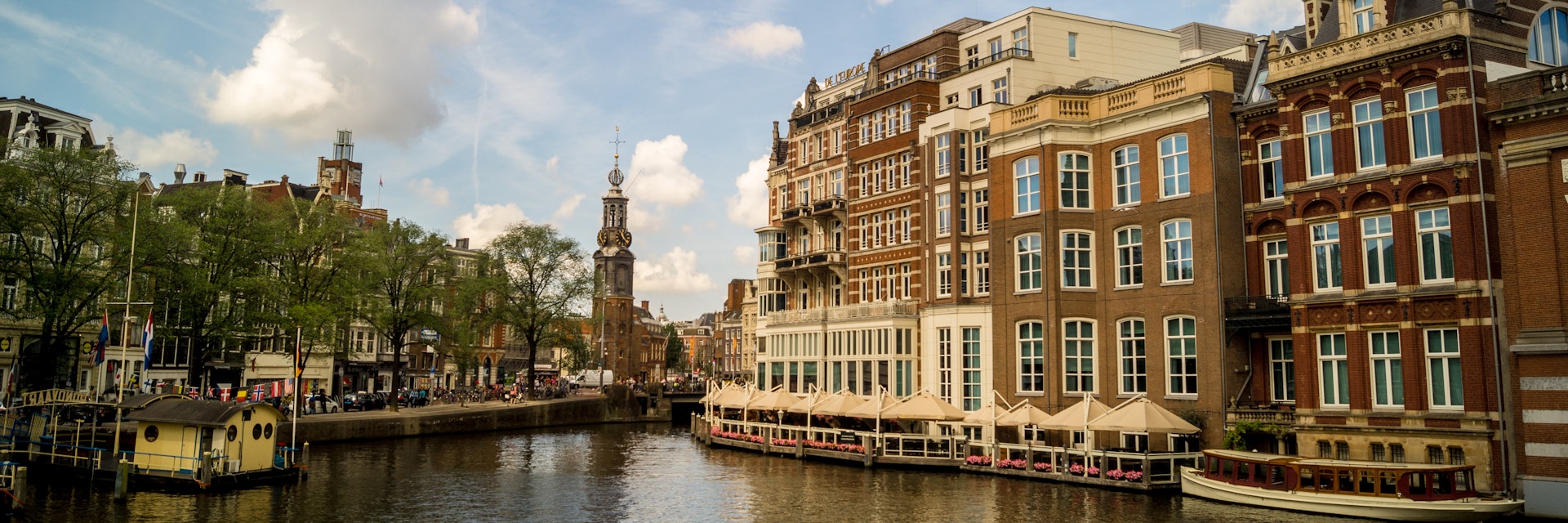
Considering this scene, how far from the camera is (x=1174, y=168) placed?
42.6m

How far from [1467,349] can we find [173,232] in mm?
56014

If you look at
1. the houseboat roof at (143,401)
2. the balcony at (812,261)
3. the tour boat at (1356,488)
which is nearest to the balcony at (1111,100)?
the tour boat at (1356,488)

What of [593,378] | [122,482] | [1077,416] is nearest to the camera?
[122,482]

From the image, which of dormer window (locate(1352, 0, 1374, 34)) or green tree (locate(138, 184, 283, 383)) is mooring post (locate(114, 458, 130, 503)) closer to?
green tree (locate(138, 184, 283, 383))

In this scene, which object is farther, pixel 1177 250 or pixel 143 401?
pixel 1177 250

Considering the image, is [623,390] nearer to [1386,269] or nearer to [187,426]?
[187,426]

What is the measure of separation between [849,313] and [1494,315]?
34105 millimetres

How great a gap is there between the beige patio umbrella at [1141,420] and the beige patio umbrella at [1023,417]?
3127 millimetres

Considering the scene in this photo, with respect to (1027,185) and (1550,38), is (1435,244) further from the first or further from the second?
(1027,185)

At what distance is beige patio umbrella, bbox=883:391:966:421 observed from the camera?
1804 inches

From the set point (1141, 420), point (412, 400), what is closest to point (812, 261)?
point (1141, 420)

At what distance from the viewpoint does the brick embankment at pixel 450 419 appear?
58.6 m

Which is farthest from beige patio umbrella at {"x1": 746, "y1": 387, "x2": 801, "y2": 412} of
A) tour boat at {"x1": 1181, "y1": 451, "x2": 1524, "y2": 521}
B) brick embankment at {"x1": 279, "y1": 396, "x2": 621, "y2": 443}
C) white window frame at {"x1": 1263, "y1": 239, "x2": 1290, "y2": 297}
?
tour boat at {"x1": 1181, "y1": 451, "x2": 1524, "y2": 521}


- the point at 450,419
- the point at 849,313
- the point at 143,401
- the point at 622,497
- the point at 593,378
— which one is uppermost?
the point at 849,313
